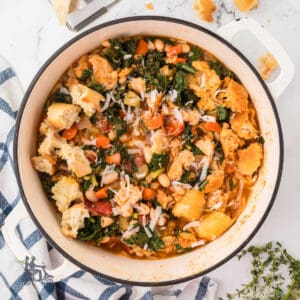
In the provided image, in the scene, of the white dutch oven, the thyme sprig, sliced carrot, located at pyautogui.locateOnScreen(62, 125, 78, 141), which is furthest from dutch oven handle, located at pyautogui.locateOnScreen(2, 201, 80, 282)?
the thyme sprig

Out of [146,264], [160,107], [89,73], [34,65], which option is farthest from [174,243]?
[34,65]

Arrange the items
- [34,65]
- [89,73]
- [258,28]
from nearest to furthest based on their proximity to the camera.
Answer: [258,28], [89,73], [34,65]

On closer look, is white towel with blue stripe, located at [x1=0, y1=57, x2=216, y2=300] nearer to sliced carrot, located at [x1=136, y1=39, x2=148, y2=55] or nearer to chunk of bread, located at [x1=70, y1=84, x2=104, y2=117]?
chunk of bread, located at [x1=70, y1=84, x2=104, y2=117]

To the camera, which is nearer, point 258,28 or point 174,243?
point 258,28

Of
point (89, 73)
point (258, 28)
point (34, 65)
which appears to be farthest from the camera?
point (34, 65)

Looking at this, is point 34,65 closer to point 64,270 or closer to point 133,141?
point 133,141

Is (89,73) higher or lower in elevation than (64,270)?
higher

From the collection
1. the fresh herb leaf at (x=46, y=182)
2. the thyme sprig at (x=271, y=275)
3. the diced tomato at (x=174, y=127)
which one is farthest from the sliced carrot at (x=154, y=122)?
the thyme sprig at (x=271, y=275)

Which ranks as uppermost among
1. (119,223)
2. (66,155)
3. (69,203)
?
(66,155)
